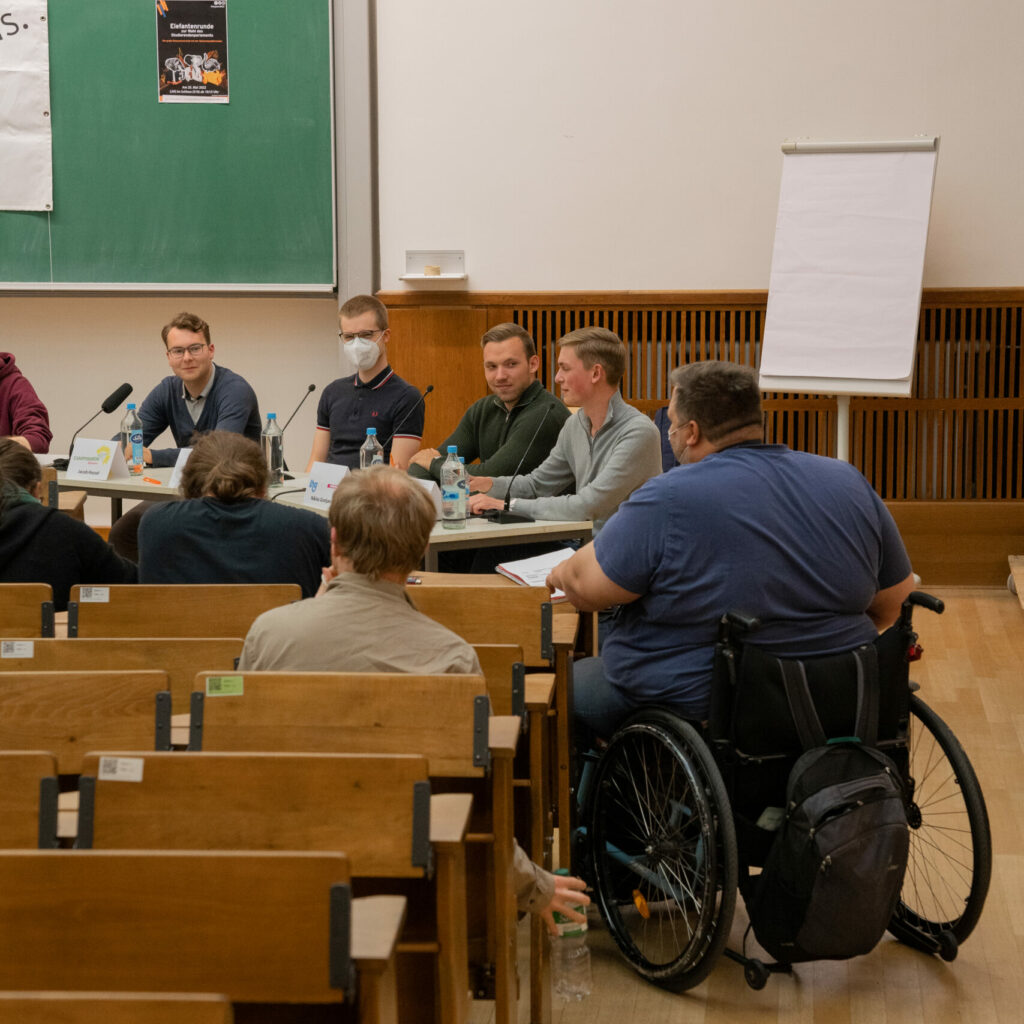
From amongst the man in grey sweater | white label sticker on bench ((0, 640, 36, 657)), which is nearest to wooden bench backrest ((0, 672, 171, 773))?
white label sticker on bench ((0, 640, 36, 657))

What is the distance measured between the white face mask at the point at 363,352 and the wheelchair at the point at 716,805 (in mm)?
2630

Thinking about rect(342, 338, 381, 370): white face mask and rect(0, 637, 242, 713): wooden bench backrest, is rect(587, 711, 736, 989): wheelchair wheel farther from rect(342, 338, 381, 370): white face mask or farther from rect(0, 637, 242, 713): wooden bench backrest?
rect(342, 338, 381, 370): white face mask

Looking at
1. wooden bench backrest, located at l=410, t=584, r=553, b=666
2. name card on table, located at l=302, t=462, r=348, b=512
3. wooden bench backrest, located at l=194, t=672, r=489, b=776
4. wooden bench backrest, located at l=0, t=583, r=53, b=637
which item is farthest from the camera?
name card on table, located at l=302, t=462, r=348, b=512

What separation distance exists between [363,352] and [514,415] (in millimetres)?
716

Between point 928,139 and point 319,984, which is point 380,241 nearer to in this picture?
point 928,139

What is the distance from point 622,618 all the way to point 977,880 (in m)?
0.85

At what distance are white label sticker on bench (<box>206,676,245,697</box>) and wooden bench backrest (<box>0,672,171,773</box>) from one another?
132 millimetres

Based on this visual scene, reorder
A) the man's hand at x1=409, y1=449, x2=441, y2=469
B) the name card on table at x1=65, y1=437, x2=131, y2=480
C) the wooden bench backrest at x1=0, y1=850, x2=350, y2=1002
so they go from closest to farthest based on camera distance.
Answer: the wooden bench backrest at x1=0, y1=850, x2=350, y2=1002, the man's hand at x1=409, y1=449, x2=441, y2=469, the name card on table at x1=65, y1=437, x2=131, y2=480

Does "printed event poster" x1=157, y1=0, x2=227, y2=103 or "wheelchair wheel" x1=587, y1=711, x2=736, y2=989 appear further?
"printed event poster" x1=157, y1=0, x2=227, y2=103

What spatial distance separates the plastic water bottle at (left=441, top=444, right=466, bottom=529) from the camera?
4.24 m

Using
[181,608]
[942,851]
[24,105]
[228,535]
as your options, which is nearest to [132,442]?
[228,535]

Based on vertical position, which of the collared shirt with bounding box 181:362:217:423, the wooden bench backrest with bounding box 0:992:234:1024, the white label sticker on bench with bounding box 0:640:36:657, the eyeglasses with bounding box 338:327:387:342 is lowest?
the white label sticker on bench with bounding box 0:640:36:657

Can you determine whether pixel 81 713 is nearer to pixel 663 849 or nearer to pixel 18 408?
pixel 663 849

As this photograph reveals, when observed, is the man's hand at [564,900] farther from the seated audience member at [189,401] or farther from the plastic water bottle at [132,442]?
the seated audience member at [189,401]
